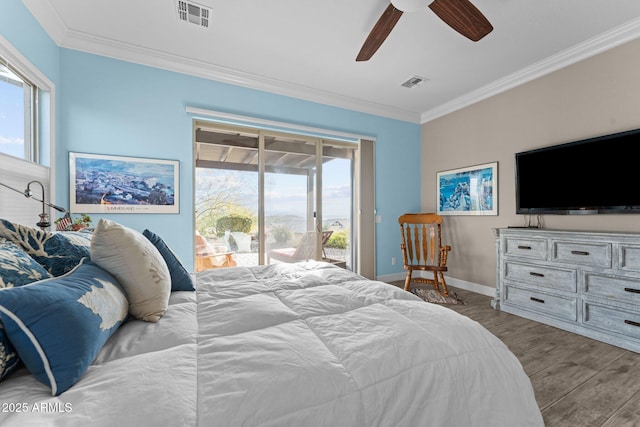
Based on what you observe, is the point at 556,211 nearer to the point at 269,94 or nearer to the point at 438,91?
the point at 438,91

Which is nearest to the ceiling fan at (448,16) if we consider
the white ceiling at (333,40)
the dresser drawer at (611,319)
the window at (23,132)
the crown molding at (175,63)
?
the white ceiling at (333,40)

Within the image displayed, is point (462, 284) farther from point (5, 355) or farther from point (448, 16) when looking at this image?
point (5, 355)

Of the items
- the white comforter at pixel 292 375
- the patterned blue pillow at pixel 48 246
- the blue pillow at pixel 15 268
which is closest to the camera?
the white comforter at pixel 292 375

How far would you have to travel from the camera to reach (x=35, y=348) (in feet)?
2.13

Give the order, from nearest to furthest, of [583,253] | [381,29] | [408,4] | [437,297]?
1. [408,4]
2. [381,29]
3. [583,253]
4. [437,297]

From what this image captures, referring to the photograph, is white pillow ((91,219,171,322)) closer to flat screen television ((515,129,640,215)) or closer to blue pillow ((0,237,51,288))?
blue pillow ((0,237,51,288))

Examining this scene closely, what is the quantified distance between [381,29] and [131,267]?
228 centimetres

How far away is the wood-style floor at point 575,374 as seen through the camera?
1.52 metres

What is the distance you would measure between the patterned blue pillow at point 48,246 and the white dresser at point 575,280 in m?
3.52

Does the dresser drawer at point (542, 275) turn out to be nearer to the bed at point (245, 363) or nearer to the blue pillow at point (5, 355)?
the bed at point (245, 363)

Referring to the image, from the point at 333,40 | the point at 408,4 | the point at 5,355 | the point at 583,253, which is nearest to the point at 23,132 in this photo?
the point at 5,355

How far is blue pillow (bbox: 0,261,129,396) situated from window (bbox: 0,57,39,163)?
6.45 feet

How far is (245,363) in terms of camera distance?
77 centimetres

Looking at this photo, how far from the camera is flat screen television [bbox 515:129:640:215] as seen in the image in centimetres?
247
